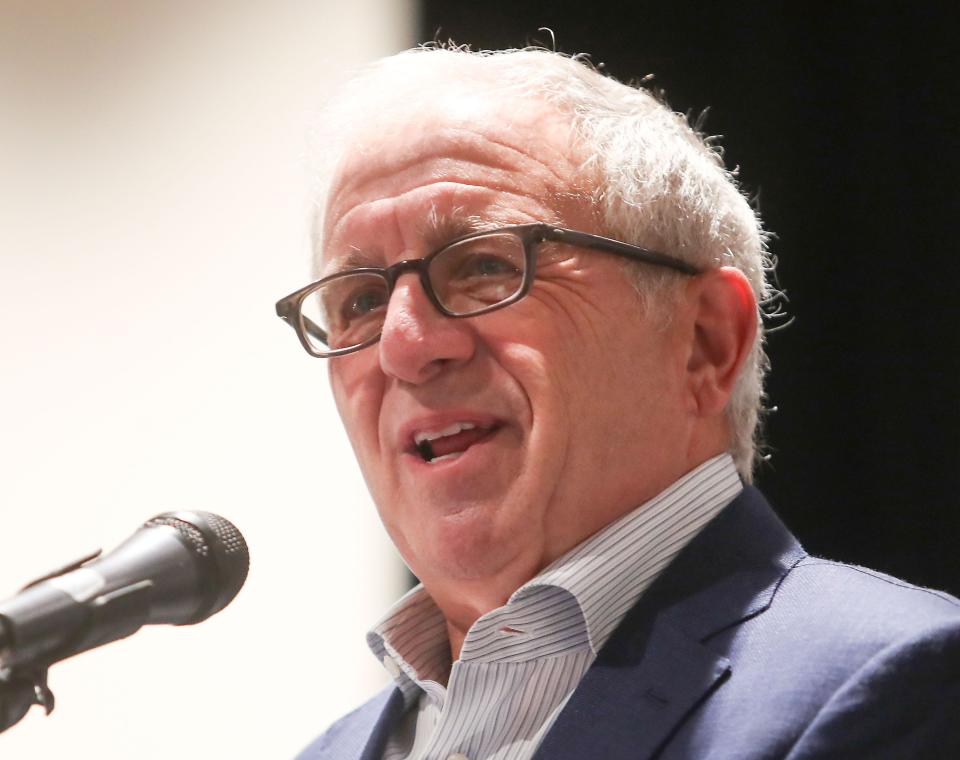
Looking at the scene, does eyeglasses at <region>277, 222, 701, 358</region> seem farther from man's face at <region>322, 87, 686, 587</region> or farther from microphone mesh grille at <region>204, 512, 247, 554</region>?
microphone mesh grille at <region>204, 512, 247, 554</region>

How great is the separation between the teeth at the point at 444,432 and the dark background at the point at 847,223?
3.86ft

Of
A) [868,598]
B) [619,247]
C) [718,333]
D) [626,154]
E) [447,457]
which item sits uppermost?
[626,154]

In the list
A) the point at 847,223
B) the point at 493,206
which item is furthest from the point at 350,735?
the point at 847,223

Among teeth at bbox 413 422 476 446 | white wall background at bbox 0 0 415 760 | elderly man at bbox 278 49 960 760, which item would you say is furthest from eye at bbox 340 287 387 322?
white wall background at bbox 0 0 415 760

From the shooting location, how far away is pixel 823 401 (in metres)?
2.59

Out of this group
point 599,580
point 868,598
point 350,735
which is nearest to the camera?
point 868,598

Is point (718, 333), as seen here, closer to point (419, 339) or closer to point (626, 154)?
point (626, 154)

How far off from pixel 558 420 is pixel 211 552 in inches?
21.8

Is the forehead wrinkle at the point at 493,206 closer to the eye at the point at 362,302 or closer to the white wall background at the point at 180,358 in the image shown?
the eye at the point at 362,302

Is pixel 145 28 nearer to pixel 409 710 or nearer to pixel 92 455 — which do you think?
pixel 92 455

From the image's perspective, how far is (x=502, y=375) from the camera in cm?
166

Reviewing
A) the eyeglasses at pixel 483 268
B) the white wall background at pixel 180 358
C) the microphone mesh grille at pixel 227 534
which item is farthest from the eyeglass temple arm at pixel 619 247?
the white wall background at pixel 180 358

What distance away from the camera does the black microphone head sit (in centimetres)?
130

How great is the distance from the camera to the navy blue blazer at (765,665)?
4.12 ft
